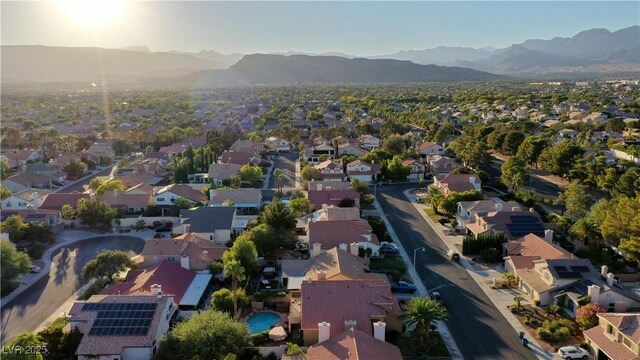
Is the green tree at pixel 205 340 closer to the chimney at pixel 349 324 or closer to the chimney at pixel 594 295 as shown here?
the chimney at pixel 349 324

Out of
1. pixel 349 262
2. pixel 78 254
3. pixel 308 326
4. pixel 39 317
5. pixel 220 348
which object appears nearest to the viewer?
pixel 220 348

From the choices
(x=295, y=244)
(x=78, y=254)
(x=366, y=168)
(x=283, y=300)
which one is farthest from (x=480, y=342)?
(x=366, y=168)

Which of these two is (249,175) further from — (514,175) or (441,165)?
(514,175)

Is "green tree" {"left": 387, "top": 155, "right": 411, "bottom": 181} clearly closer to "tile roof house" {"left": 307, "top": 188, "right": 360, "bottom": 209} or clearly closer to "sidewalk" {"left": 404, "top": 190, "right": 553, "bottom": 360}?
"tile roof house" {"left": 307, "top": 188, "right": 360, "bottom": 209}

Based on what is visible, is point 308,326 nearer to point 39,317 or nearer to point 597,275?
point 39,317

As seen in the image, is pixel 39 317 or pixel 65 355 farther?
pixel 39 317

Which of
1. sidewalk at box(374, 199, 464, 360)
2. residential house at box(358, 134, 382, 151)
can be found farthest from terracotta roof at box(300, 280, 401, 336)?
residential house at box(358, 134, 382, 151)
